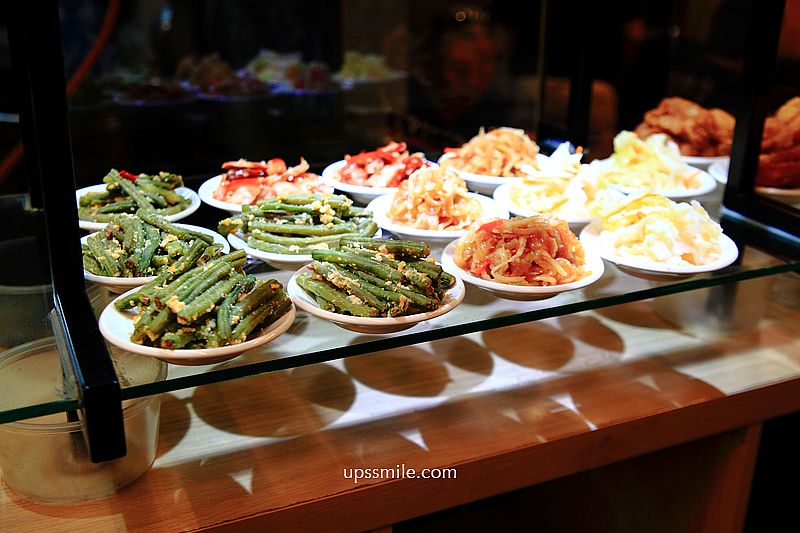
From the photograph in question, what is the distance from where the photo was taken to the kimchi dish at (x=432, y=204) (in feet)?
5.51

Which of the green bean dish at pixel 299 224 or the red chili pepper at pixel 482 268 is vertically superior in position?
the green bean dish at pixel 299 224

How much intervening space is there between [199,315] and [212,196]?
644 millimetres

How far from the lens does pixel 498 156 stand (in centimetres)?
203

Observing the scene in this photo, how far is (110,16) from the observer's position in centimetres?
323

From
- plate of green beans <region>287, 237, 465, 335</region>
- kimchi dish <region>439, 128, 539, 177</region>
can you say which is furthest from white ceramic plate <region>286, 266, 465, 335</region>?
kimchi dish <region>439, 128, 539, 177</region>

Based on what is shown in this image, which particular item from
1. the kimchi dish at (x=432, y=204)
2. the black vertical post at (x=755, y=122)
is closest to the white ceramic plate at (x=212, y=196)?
the kimchi dish at (x=432, y=204)

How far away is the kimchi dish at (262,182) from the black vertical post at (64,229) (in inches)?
20.1

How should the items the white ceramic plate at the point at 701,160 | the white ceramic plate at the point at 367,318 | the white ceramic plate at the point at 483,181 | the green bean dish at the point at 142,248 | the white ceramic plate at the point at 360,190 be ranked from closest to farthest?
the white ceramic plate at the point at 367,318
the green bean dish at the point at 142,248
the white ceramic plate at the point at 360,190
the white ceramic plate at the point at 483,181
the white ceramic plate at the point at 701,160

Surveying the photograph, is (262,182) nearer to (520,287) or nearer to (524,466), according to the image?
(520,287)

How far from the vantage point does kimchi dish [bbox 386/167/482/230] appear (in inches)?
66.1

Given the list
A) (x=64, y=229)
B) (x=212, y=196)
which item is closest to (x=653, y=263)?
(x=212, y=196)

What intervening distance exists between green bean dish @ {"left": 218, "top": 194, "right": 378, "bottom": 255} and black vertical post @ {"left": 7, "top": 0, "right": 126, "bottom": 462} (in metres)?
0.36

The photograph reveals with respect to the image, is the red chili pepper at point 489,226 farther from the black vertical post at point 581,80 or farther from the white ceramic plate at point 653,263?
the black vertical post at point 581,80

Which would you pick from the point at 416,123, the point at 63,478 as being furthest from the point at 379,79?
the point at 63,478
